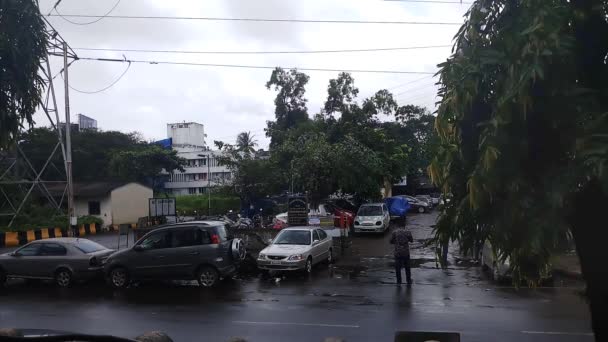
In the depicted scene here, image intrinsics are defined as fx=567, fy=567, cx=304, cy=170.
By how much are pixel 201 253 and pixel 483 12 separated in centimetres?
1321

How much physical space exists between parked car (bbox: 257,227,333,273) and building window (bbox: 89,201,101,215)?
2766cm

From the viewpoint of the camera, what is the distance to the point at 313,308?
1251 cm

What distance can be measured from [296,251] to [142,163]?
46131 mm

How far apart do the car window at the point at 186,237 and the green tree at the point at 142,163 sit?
45056mm

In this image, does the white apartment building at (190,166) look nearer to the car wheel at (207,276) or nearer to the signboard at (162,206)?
the signboard at (162,206)

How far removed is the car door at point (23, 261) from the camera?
54.7ft

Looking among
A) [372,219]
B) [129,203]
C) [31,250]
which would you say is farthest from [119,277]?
[129,203]

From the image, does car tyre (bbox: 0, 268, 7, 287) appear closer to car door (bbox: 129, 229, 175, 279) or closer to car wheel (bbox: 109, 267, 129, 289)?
car wheel (bbox: 109, 267, 129, 289)

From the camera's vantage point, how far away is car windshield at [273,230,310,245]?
18.4 meters

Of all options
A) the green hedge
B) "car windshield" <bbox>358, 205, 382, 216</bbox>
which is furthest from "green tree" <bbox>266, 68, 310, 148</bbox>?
"car windshield" <bbox>358, 205, 382, 216</bbox>

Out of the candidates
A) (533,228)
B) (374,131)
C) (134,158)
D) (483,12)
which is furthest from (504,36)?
(134,158)

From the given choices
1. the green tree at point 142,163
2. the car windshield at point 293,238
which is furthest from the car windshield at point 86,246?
the green tree at point 142,163

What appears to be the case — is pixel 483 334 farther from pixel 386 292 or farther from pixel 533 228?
pixel 533 228

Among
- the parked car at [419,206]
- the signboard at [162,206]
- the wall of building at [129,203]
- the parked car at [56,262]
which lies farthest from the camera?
the parked car at [419,206]
